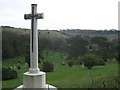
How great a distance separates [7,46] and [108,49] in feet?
38.9

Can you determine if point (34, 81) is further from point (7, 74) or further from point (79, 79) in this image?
point (7, 74)

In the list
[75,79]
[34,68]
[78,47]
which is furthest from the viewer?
[78,47]

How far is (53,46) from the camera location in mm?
27234

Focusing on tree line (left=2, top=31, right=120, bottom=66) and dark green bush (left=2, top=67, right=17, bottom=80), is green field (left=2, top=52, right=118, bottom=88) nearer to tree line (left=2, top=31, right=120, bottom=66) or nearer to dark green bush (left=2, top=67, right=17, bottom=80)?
dark green bush (left=2, top=67, right=17, bottom=80)

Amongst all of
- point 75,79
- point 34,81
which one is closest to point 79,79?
point 75,79

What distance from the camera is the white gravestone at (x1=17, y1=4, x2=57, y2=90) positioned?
5.50 m

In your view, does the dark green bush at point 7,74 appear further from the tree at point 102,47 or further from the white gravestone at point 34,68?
the tree at point 102,47

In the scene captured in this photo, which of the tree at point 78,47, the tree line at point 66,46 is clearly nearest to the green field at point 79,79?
the tree line at point 66,46

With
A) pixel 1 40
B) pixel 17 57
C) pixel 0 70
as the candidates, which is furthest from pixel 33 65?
pixel 17 57

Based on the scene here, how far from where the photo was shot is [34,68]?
19.1 feet

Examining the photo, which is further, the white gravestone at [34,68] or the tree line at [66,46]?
the tree line at [66,46]

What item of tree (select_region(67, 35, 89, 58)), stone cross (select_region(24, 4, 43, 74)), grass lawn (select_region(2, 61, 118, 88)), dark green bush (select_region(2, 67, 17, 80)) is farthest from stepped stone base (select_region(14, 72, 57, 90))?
tree (select_region(67, 35, 89, 58))

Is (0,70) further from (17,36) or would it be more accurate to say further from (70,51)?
(70,51)

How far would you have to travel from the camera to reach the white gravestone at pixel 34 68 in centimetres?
550
